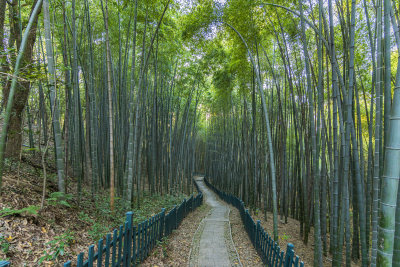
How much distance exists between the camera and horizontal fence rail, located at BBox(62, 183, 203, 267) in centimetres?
173

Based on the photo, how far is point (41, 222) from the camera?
2400 mm

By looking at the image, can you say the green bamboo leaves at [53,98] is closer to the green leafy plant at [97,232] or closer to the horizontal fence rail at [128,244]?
the green leafy plant at [97,232]

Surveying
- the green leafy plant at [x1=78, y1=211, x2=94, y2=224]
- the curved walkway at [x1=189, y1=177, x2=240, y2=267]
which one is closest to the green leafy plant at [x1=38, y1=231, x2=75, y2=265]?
the green leafy plant at [x1=78, y1=211, x2=94, y2=224]

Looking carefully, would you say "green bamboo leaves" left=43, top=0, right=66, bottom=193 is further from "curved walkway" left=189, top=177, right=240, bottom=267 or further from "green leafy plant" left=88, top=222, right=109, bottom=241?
"curved walkway" left=189, top=177, right=240, bottom=267

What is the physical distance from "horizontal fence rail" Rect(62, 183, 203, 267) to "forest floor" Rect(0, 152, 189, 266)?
0.24 m

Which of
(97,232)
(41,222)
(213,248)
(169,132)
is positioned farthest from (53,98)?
(169,132)

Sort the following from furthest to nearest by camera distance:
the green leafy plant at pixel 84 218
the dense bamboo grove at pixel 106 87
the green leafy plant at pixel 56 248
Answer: the dense bamboo grove at pixel 106 87
the green leafy plant at pixel 84 218
the green leafy plant at pixel 56 248

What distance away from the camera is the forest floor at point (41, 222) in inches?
74.4

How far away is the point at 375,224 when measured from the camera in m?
2.28

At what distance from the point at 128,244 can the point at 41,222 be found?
1.02 meters

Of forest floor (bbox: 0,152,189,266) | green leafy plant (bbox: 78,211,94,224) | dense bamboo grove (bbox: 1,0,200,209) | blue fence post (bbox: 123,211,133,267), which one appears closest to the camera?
forest floor (bbox: 0,152,189,266)

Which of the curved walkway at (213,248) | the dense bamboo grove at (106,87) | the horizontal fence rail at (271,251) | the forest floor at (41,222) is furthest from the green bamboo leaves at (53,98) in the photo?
the horizontal fence rail at (271,251)

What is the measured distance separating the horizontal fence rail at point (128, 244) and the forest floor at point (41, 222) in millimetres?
239

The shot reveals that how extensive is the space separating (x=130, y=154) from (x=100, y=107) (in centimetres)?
264
